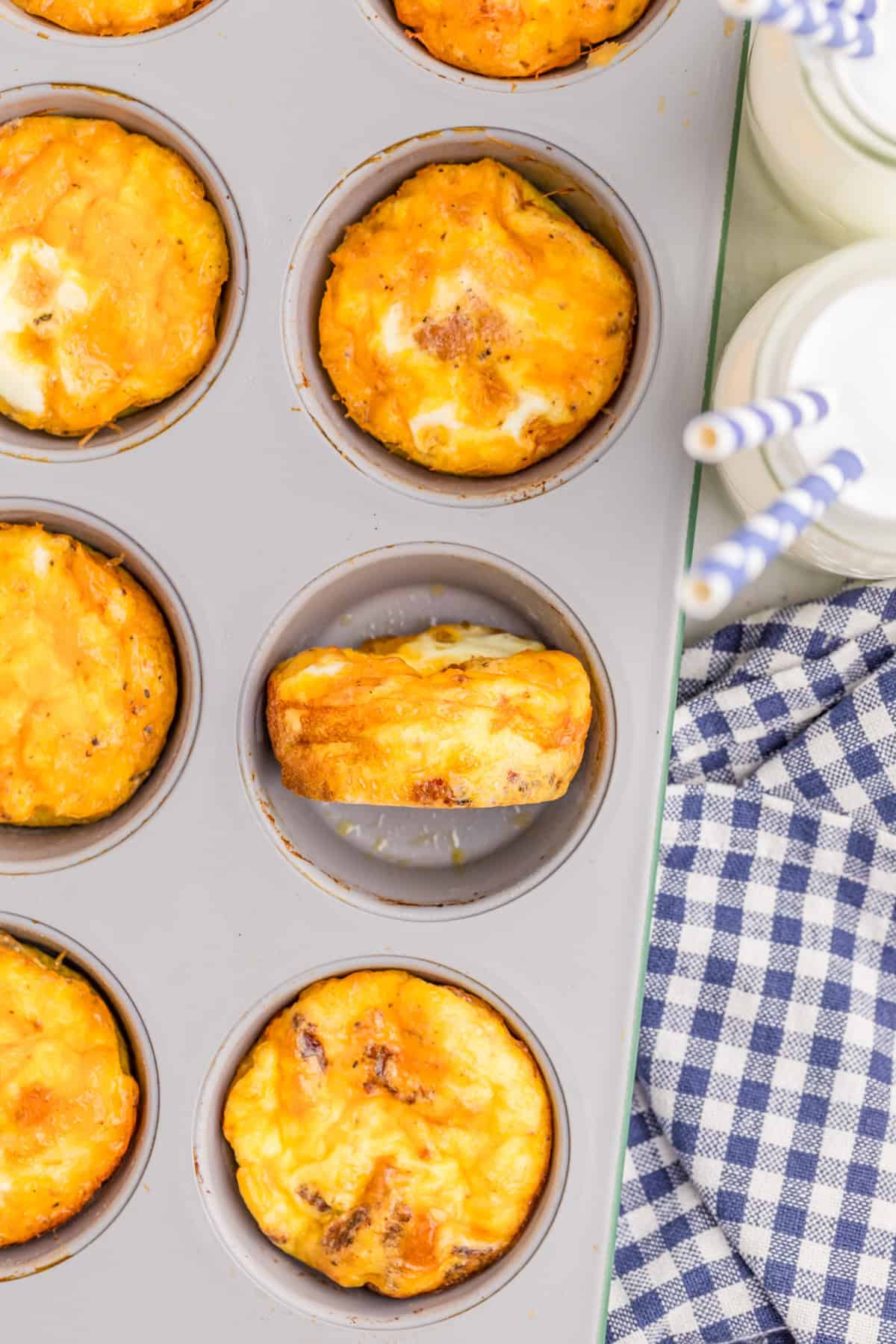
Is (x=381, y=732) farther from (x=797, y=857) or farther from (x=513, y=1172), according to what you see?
(x=797, y=857)

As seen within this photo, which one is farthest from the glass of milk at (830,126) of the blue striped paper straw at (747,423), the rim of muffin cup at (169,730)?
the rim of muffin cup at (169,730)

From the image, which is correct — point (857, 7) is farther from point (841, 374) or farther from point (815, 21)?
point (841, 374)

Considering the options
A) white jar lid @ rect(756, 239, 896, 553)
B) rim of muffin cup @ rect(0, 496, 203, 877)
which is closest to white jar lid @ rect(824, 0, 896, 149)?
white jar lid @ rect(756, 239, 896, 553)

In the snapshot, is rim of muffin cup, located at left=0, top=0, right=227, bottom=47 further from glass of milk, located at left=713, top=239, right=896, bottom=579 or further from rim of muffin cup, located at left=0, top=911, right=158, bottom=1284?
rim of muffin cup, located at left=0, top=911, right=158, bottom=1284

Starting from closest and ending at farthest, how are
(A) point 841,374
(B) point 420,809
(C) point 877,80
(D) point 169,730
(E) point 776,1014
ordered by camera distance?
(C) point 877,80 → (A) point 841,374 → (D) point 169,730 → (B) point 420,809 → (E) point 776,1014

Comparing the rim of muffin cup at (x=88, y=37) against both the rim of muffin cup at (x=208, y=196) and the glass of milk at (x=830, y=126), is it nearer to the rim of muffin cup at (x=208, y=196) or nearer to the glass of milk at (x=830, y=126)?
the rim of muffin cup at (x=208, y=196)

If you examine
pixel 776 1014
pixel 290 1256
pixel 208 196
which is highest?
pixel 208 196

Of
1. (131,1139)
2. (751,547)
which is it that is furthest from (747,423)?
(131,1139)
